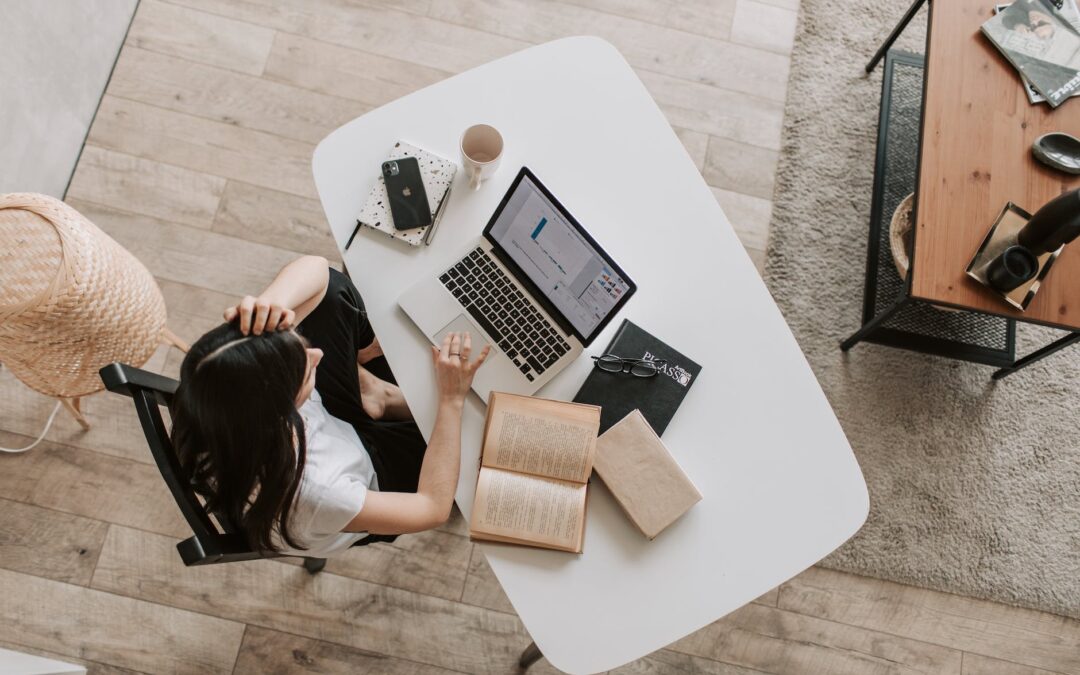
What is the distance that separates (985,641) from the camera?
1.83 m

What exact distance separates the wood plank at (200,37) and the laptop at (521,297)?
131 centimetres

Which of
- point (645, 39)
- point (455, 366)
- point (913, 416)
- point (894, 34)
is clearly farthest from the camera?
point (645, 39)

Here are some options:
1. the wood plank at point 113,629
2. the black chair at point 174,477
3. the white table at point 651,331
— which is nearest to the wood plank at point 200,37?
the white table at point 651,331

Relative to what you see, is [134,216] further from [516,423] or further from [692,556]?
[692,556]

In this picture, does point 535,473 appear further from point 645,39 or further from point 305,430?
point 645,39

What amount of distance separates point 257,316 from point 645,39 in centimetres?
166

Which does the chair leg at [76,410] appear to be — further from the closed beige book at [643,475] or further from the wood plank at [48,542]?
the closed beige book at [643,475]

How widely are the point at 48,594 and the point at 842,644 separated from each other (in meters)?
2.01

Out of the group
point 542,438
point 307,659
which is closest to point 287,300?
point 542,438

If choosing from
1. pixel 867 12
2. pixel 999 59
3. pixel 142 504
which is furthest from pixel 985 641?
pixel 142 504

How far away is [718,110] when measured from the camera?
7.15ft

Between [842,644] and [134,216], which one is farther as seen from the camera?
[134,216]

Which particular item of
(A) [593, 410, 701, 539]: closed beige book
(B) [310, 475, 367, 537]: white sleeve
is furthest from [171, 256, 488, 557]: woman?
(A) [593, 410, 701, 539]: closed beige book

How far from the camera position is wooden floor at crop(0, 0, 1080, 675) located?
1746 millimetres
